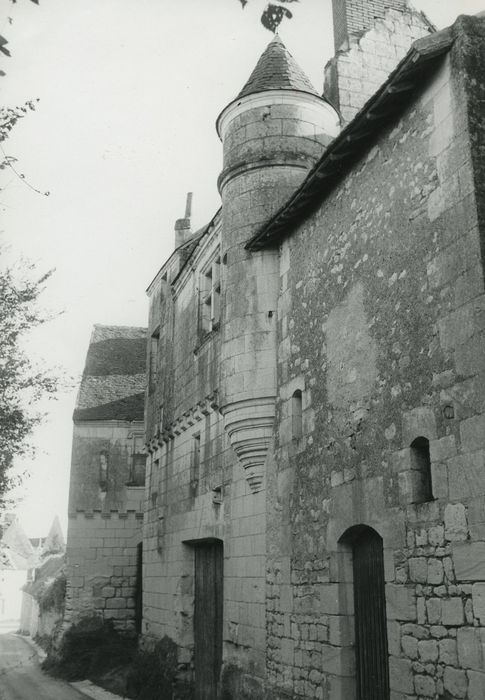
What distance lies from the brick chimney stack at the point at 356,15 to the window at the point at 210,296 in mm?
4483

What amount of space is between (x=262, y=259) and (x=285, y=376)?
176cm

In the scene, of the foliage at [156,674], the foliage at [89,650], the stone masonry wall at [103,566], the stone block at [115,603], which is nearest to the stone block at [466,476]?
the foliage at [156,674]

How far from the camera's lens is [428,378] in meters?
5.99

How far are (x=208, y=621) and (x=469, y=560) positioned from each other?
747 centimetres

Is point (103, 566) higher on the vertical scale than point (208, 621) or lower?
higher

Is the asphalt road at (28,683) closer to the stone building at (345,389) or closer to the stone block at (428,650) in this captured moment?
the stone building at (345,389)

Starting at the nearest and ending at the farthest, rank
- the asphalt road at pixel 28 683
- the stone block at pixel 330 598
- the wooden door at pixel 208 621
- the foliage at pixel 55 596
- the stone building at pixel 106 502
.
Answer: the stone block at pixel 330 598, the wooden door at pixel 208 621, the asphalt road at pixel 28 683, the stone building at pixel 106 502, the foliage at pixel 55 596

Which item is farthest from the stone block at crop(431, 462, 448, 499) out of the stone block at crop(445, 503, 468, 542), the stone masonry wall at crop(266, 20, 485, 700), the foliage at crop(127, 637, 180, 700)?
the foliage at crop(127, 637, 180, 700)

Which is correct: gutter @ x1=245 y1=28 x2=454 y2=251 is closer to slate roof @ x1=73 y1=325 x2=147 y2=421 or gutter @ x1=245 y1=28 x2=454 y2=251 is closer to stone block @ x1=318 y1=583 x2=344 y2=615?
stone block @ x1=318 y1=583 x2=344 y2=615

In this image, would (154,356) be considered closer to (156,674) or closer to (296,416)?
(156,674)

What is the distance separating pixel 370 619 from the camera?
22.4ft

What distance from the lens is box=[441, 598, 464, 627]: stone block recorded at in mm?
5344

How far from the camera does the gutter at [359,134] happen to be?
6137 mm

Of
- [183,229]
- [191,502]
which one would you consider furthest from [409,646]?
[183,229]
